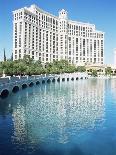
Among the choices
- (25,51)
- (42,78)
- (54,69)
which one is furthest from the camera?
(25,51)

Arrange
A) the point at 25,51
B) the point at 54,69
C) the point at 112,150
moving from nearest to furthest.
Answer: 1. the point at 112,150
2. the point at 54,69
3. the point at 25,51

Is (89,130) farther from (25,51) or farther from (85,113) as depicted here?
(25,51)

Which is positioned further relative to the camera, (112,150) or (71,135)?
(71,135)

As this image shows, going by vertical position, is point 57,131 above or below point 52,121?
below

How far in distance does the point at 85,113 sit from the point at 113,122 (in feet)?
21.0

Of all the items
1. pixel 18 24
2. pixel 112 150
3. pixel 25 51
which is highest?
pixel 18 24

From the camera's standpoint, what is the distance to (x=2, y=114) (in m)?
42.8

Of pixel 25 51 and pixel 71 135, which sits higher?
pixel 25 51

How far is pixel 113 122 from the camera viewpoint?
126ft

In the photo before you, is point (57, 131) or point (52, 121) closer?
point (57, 131)

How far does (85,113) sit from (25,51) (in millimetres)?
147236

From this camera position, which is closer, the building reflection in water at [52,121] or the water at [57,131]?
the water at [57,131]

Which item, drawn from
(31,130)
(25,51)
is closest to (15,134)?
(31,130)

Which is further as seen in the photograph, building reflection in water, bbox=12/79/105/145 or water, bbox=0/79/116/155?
building reflection in water, bbox=12/79/105/145
